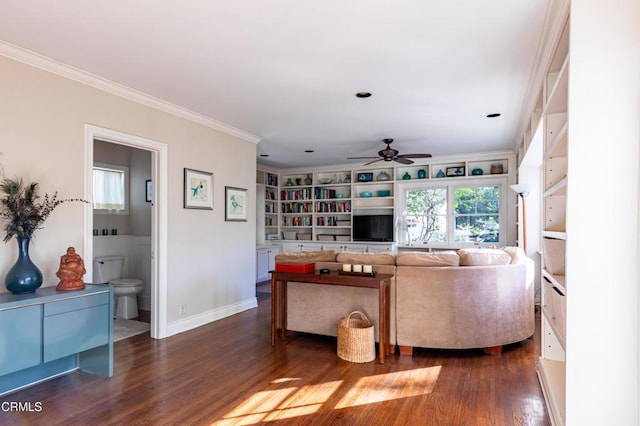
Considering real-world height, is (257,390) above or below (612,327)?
below

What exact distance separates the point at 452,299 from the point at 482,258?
480mm

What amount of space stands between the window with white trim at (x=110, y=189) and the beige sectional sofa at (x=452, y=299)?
343 centimetres

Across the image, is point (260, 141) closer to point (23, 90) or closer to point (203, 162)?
point (203, 162)

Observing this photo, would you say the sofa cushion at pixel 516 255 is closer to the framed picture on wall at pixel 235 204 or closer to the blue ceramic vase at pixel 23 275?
the framed picture on wall at pixel 235 204

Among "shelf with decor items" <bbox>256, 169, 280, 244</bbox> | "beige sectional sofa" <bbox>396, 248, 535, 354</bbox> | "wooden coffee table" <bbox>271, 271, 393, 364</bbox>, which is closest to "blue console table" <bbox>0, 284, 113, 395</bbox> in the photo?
"wooden coffee table" <bbox>271, 271, 393, 364</bbox>

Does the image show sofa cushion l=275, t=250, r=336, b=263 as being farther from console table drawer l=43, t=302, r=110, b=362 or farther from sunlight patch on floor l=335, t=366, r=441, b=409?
console table drawer l=43, t=302, r=110, b=362

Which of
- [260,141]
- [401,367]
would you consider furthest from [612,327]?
[260,141]

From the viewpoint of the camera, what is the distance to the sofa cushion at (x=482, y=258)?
3.44 metres

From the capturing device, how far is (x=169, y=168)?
405 cm

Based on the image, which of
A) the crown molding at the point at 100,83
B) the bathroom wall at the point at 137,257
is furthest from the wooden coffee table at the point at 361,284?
the bathroom wall at the point at 137,257

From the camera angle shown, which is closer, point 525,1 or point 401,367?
point 525,1

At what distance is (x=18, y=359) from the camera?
2377mm

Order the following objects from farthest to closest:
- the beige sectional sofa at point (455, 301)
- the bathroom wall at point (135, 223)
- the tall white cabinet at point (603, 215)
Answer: the bathroom wall at point (135, 223) < the beige sectional sofa at point (455, 301) < the tall white cabinet at point (603, 215)

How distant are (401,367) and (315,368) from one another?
706mm
